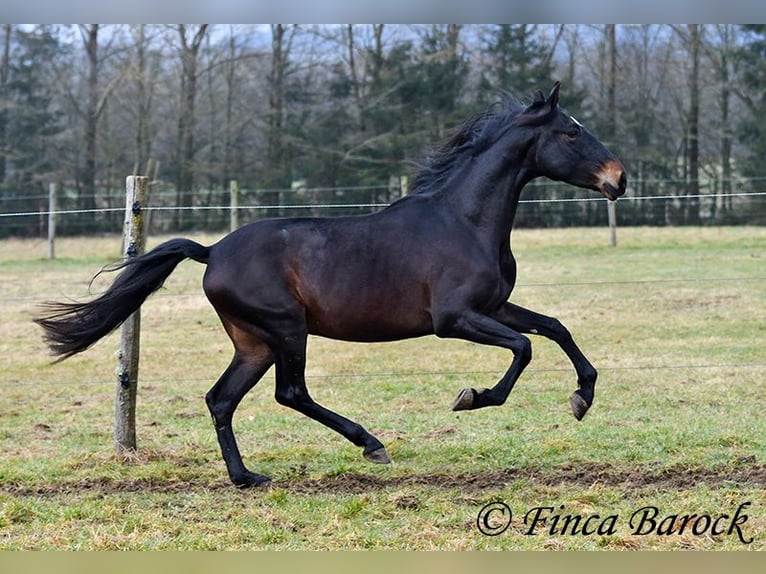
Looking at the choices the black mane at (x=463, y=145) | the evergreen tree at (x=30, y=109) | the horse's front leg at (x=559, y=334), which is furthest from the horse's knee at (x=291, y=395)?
the evergreen tree at (x=30, y=109)

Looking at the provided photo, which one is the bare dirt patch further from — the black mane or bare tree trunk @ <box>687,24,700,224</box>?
bare tree trunk @ <box>687,24,700,224</box>

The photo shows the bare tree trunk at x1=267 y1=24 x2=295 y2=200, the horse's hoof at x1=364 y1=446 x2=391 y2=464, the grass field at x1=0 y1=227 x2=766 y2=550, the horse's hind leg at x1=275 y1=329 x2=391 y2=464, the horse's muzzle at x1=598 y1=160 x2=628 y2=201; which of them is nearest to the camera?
the grass field at x1=0 y1=227 x2=766 y2=550

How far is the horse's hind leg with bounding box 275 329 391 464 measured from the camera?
5276 millimetres

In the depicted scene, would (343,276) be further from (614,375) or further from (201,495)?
(614,375)

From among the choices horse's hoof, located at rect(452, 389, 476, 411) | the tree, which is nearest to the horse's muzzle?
horse's hoof, located at rect(452, 389, 476, 411)

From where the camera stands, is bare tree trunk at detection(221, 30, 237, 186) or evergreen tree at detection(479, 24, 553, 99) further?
bare tree trunk at detection(221, 30, 237, 186)

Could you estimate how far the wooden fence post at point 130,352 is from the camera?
20.7 feet

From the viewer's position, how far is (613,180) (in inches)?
198

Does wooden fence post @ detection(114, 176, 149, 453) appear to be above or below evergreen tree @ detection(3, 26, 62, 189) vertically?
below

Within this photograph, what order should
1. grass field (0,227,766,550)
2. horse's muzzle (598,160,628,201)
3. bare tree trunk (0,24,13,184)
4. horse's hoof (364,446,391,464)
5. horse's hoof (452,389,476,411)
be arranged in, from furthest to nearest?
1. bare tree trunk (0,24,13,184)
2. horse's hoof (364,446,391,464)
3. horse's muzzle (598,160,628,201)
4. horse's hoof (452,389,476,411)
5. grass field (0,227,766,550)

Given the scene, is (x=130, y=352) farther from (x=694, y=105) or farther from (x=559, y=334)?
(x=694, y=105)

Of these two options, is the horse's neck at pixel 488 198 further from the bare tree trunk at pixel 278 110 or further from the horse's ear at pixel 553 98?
the bare tree trunk at pixel 278 110

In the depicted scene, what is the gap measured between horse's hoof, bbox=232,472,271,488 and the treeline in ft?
59.1

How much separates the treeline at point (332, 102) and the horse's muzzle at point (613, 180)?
59.4 feet
